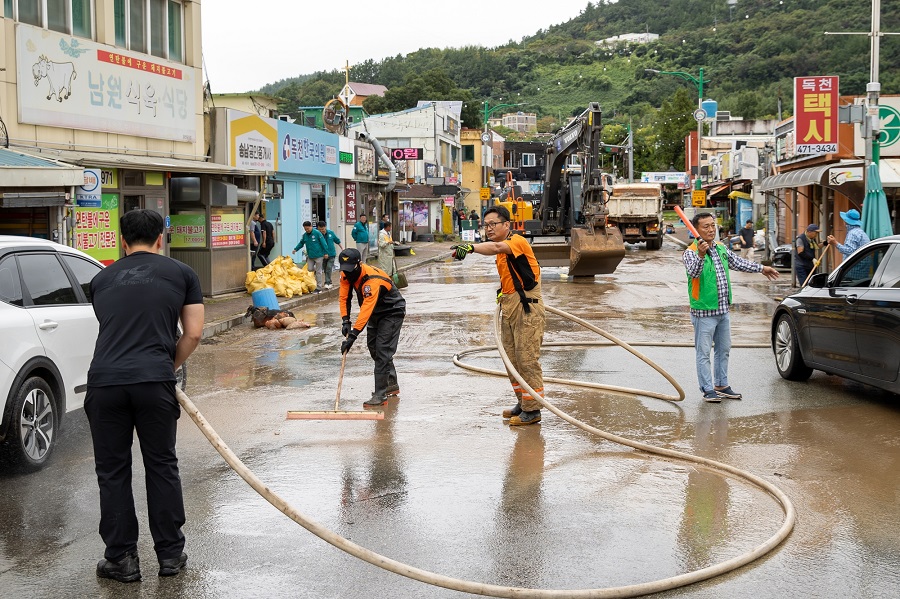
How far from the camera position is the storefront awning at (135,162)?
1672 centimetres

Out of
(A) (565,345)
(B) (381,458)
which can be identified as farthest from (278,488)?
(A) (565,345)

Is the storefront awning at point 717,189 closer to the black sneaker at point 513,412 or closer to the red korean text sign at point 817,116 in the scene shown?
the red korean text sign at point 817,116

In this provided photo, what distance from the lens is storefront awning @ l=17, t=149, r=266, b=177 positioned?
1672 centimetres

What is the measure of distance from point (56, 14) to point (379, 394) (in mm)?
11677

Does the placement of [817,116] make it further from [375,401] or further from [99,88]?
[375,401]

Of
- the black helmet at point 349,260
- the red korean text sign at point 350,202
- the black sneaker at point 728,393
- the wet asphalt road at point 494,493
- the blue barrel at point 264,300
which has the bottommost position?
the wet asphalt road at point 494,493

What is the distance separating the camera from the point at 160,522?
5.16 m

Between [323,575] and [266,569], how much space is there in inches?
12.5

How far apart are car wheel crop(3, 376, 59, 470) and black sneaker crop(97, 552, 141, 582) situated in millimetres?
2324

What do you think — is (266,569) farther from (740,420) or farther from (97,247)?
(97,247)

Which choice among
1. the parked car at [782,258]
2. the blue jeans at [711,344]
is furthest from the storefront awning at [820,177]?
the blue jeans at [711,344]

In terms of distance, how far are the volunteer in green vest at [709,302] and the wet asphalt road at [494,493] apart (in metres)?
0.29

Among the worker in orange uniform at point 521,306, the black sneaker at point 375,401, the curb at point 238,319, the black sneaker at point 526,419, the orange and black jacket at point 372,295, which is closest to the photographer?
the worker in orange uniform at point 521,306

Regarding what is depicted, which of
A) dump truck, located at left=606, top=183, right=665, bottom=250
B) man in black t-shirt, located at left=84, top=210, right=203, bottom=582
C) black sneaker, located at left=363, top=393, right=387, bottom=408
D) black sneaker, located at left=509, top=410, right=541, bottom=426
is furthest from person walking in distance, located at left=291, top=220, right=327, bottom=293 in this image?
dump truck, located at left=606, top=183, right=665, bottom=250
